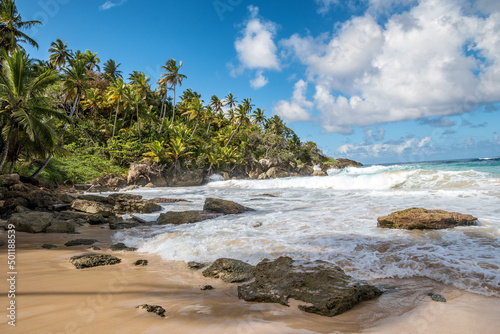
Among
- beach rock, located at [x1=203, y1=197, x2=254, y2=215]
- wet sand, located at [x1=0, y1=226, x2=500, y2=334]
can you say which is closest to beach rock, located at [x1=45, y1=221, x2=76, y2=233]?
wet sand, located at [x1=0, y1=226, x2=500, y2=334]

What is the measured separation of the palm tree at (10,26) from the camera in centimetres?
2108

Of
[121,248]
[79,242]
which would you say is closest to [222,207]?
[121,248]

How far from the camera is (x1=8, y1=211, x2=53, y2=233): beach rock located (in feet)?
20.8

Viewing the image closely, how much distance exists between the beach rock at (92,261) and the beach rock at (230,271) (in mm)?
1720

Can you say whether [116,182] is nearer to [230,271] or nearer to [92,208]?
[92,208]

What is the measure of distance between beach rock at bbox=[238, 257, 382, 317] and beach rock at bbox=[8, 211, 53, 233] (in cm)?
620

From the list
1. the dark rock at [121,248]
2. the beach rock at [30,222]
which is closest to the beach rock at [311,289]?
the dark rock at [121,248]

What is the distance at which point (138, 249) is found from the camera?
5363 mm

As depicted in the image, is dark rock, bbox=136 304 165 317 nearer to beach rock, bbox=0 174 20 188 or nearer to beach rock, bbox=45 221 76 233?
beach rock, bbox=45 221 76 233

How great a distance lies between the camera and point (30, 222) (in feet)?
21.0

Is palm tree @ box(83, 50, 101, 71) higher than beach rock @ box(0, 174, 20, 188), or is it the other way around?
palm tree @ box(83, 50, 101, 71)

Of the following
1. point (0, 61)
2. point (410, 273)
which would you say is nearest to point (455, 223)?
point (410, 273)

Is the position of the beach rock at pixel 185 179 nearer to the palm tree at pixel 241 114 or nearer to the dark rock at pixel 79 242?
the palm tree at pixel 241 114

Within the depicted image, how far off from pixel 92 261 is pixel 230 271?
230cm
